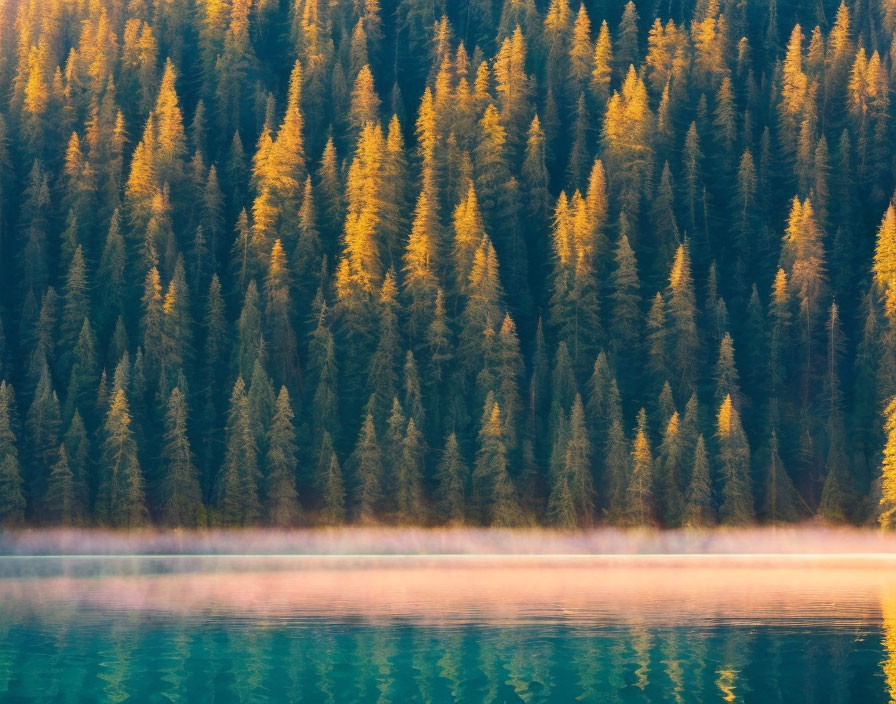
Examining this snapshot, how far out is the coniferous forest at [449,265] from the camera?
89.9m

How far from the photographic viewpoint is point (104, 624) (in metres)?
43.9

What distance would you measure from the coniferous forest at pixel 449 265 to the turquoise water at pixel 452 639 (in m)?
26.9

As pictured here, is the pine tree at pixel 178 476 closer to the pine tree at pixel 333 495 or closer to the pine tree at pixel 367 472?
the pine tree at pixel 333 495

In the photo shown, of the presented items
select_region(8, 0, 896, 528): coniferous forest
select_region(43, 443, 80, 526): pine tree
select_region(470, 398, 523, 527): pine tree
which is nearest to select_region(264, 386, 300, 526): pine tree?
select_region(8, 0, 896, 528): coniferous forest

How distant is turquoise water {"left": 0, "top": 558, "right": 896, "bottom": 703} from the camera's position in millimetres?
31938

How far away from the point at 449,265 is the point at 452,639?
66374 mm

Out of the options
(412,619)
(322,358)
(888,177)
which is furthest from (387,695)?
(888,177)

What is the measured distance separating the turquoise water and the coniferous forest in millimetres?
26897

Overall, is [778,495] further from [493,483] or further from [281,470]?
[281,470]

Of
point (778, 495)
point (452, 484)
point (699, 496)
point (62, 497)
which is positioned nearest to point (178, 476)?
point (62, 497)

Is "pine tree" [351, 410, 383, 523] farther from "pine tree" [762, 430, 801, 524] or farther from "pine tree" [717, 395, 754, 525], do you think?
"pine tree" [762, 430, 801, 524]

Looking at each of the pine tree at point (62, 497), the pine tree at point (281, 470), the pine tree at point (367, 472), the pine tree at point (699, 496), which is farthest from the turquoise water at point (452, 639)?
the pine tree at point (62, 497)

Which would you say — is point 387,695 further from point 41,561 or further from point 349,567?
point 41,561

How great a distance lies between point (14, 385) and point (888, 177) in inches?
2917
